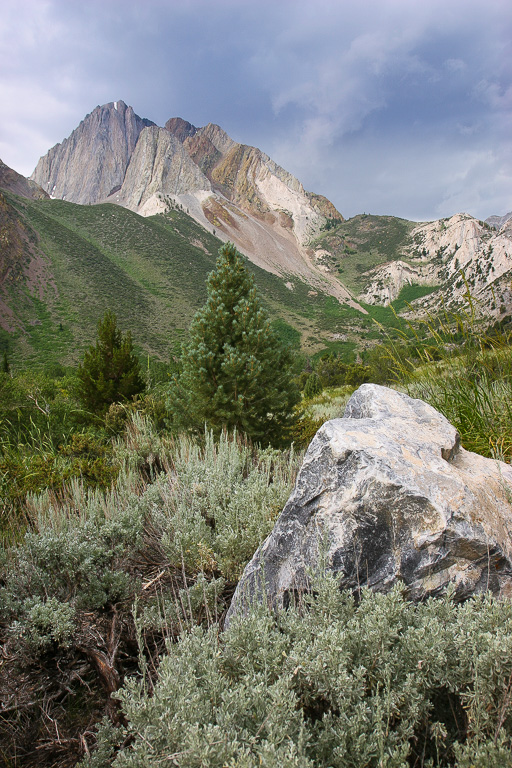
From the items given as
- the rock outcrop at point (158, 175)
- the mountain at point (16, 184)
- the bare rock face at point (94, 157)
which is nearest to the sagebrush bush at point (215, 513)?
the mountain at point (16, 184)

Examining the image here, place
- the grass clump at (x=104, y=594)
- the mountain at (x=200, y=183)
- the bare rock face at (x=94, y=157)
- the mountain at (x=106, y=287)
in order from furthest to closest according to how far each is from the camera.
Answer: the bare rock face at (x=94, y=157), the mountain at (x=200, y=183), the mountain at (x=106, y=287), the grass clump at (x=104, y=594)

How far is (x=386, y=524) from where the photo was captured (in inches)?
79.7

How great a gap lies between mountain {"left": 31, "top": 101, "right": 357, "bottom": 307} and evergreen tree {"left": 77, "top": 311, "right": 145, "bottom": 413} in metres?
110

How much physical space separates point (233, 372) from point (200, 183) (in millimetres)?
147469

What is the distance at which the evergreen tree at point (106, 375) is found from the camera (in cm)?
1063

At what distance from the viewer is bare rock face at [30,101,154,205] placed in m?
153

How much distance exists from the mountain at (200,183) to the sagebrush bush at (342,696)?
389 feet

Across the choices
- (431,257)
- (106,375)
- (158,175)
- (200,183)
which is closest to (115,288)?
(106,375)

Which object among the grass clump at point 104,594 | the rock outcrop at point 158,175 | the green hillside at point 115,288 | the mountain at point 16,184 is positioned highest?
the rock outcrop at point 158,175

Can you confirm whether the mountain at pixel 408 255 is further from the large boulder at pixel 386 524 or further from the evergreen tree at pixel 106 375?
the large boulder at pixel 386 524

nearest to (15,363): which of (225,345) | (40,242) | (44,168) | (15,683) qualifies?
(40,242)

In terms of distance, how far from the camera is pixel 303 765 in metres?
1.07

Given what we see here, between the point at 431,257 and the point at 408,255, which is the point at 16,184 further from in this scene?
the point at 431,257

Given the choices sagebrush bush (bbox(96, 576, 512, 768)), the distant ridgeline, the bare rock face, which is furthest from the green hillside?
the bare rock face
